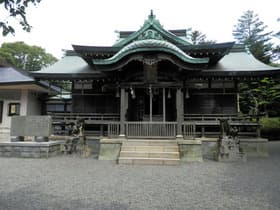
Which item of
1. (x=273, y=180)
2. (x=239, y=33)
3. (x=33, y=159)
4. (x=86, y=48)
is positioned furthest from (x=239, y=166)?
(x=239, y=33)

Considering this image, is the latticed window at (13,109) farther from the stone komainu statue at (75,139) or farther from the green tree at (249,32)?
the green tree at (249,32)

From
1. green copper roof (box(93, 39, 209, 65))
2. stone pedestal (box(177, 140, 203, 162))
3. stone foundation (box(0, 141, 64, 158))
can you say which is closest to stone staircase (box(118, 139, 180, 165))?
stone pedestal (box(177, 140, 203, 162))

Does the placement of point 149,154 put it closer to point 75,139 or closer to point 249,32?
point 75,139

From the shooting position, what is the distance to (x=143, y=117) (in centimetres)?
1209

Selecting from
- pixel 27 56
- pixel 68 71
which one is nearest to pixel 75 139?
pixel 68 71

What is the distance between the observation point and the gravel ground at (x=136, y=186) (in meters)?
4.22

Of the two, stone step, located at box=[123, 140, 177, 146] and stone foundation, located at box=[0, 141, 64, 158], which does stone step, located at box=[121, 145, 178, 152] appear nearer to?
stone step, located at box=[123, 140, 177, 146]

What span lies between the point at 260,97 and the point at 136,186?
19.5 metres

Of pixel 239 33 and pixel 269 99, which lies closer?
pixel 269 99

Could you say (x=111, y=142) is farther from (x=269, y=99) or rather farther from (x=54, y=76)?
(x=269, y=99)

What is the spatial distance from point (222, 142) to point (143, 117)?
4648mm

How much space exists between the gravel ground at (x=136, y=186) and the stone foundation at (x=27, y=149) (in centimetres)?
100

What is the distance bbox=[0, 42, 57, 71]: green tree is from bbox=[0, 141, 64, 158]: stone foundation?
30272 mm

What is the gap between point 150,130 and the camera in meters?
9.99
